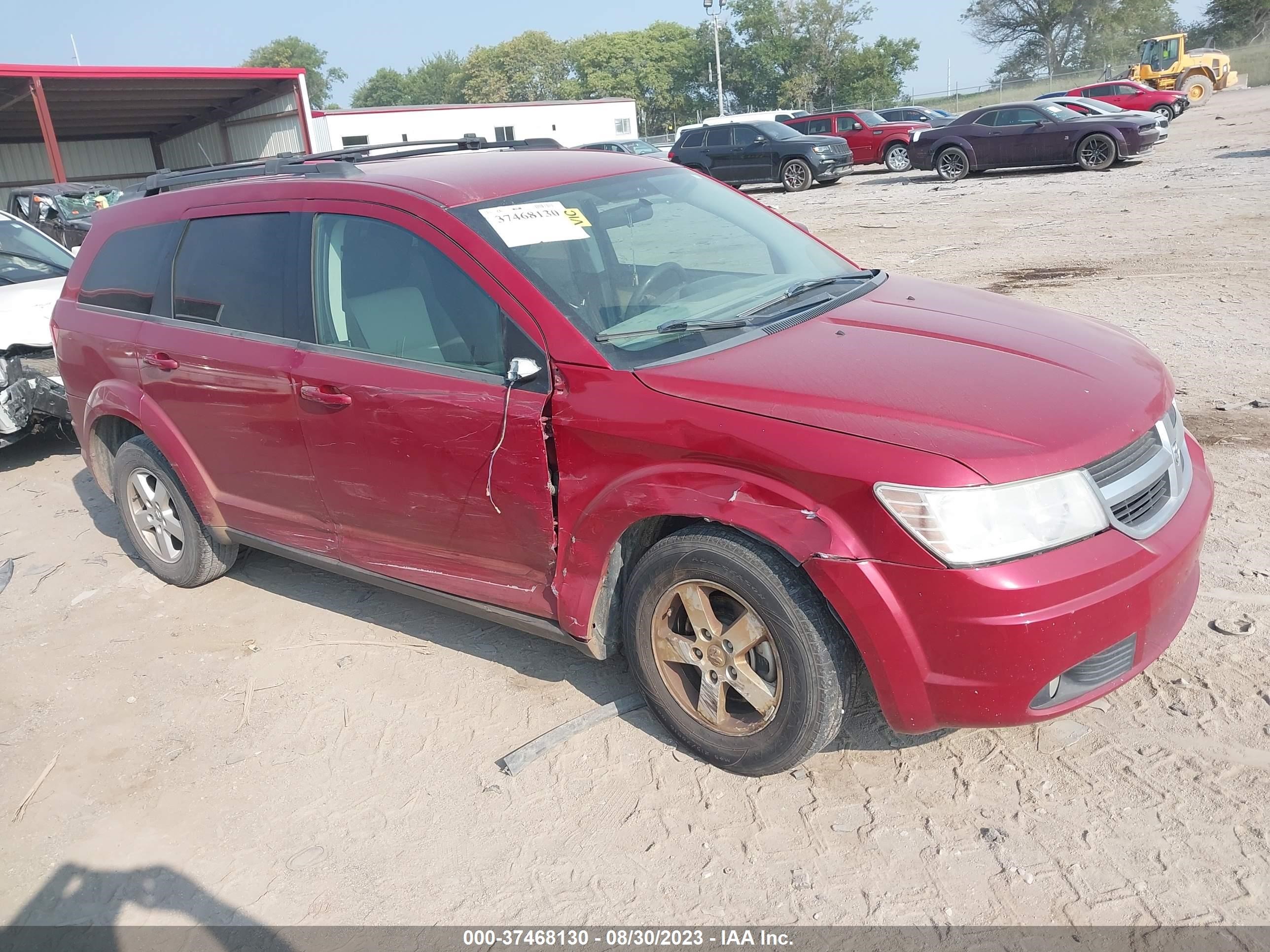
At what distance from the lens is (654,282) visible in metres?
3.58

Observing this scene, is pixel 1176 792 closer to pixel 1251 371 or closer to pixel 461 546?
pixel 461 546

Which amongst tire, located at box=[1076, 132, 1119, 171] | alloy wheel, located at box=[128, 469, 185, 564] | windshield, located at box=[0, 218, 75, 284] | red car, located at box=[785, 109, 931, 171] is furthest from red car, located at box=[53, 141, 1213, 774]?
red car, located at box=[785, 109, 931, 171]

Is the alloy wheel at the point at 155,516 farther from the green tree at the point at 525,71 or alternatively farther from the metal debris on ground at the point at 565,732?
the green tree at the point at 525,71

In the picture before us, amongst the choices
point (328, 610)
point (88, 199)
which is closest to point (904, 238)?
point (328, 610)

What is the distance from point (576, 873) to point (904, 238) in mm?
12630

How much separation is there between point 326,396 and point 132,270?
1735mm

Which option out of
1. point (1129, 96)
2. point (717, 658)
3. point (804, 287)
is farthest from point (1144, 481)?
point (1129, 96)

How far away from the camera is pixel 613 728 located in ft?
11.5

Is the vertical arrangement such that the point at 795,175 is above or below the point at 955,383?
below

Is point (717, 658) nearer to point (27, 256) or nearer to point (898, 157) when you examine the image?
point (27, 256)

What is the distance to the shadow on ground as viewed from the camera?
2793mm

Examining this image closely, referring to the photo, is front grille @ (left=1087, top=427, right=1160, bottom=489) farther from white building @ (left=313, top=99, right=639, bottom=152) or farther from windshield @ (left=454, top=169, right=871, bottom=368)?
white building @ (left=313, top=99, right=639, bottom=152)

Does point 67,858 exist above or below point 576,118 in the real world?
below

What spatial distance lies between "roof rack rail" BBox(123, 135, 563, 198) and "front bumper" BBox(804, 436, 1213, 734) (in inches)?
105
